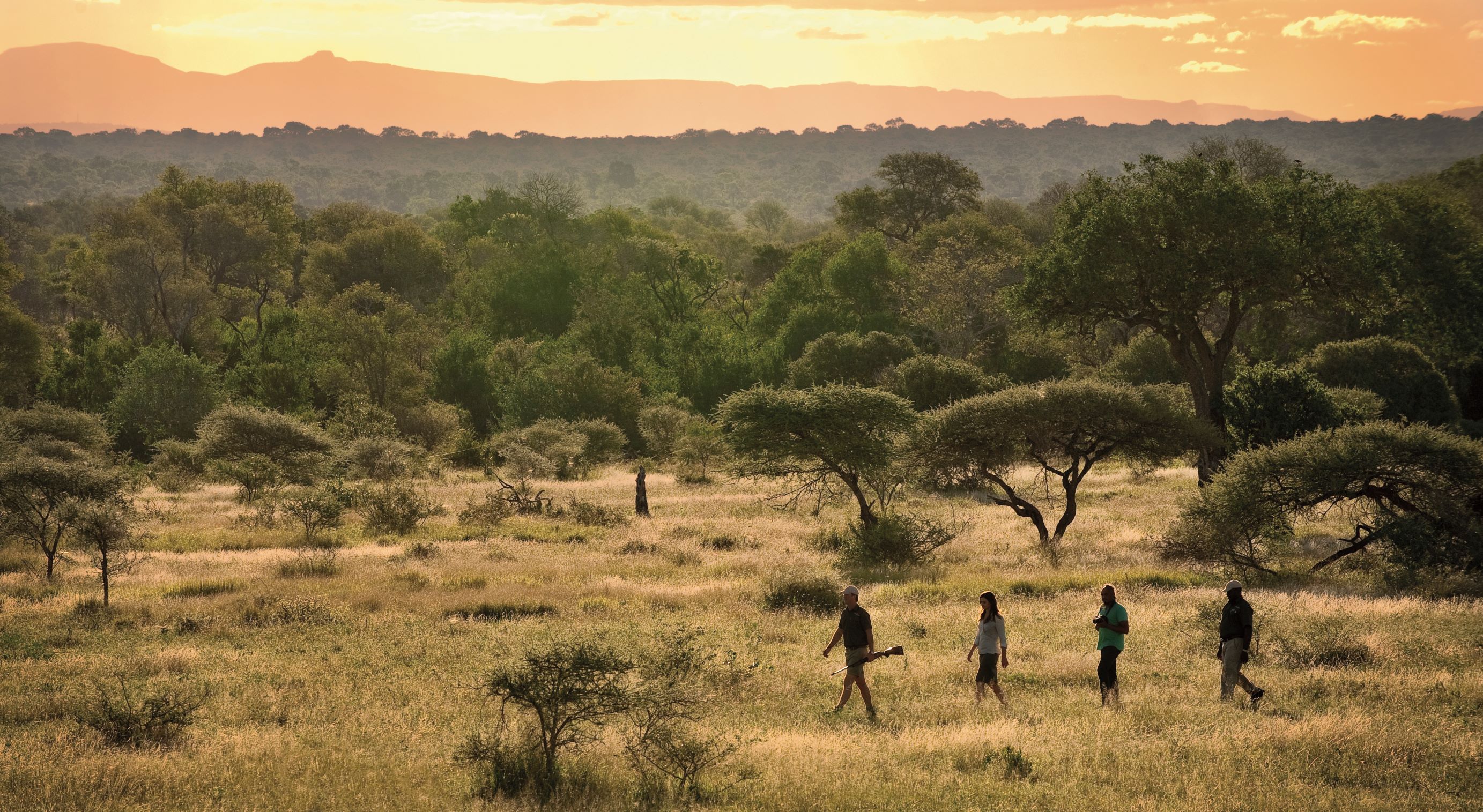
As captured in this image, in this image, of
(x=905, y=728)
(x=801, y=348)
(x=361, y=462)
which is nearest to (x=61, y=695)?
(x=905, y=728)

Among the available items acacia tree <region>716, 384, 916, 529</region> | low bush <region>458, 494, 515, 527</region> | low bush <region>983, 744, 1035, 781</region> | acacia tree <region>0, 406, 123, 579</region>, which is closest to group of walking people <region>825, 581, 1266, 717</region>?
low bush <region>983, 744, 1035, 781</region>

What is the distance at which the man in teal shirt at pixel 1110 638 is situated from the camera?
1353cm

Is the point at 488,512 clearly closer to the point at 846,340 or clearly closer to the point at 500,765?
the point at 500,765

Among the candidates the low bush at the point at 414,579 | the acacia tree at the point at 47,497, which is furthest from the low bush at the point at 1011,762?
the acacia tree at the point at 47,497

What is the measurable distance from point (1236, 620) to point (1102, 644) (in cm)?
168

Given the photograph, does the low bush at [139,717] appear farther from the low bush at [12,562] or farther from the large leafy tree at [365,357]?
the large leafy tree at [365,357]

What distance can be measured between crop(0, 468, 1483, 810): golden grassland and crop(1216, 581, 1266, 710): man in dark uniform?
0.40m

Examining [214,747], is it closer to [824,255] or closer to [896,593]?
[896,593]

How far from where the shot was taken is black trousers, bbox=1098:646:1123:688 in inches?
540

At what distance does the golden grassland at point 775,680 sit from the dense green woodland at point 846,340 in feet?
10.8

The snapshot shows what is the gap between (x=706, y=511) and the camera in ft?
119

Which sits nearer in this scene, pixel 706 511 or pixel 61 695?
pixel 61 695

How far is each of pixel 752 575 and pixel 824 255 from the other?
52595mm

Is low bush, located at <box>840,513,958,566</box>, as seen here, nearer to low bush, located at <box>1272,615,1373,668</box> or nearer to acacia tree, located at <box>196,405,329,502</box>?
low bush, located at <box>1272,615,1373,668</box>
